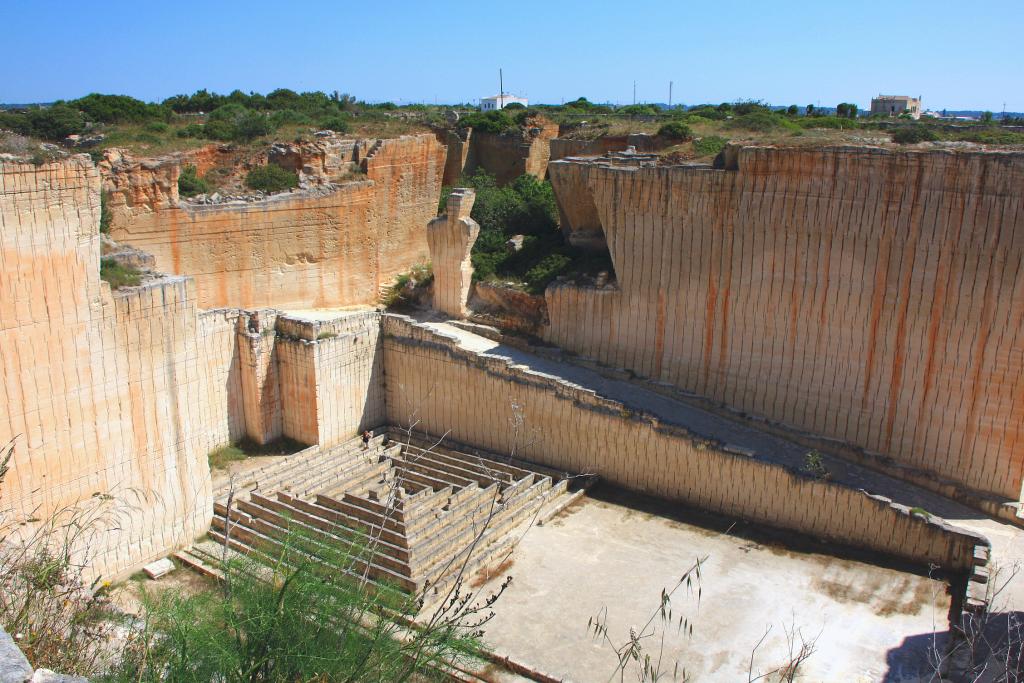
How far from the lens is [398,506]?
40.4ft

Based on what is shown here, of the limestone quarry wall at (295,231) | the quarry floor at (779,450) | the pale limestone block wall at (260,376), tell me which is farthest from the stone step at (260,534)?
the limestone quarry wall at (295,231)

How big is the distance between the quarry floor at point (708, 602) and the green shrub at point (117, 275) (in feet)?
21.5

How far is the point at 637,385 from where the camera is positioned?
1532 cm

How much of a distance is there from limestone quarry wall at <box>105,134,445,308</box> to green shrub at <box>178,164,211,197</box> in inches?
54.9

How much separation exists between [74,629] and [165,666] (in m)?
0.63

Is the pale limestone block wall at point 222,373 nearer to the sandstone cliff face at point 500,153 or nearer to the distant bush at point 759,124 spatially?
the distant bush at point 759,124

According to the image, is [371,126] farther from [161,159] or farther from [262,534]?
[262,534]

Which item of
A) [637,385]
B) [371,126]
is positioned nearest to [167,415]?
[637,385]

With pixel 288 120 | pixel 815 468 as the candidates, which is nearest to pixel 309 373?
pixel 815 468

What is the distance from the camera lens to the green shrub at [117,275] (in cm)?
1186

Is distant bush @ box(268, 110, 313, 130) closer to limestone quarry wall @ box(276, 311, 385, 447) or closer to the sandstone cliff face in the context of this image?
the sandstone cliff face

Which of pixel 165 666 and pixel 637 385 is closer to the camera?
pixel 165 666

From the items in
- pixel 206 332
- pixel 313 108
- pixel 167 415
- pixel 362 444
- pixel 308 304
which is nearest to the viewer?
pixel 167 415

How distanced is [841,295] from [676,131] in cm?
821
